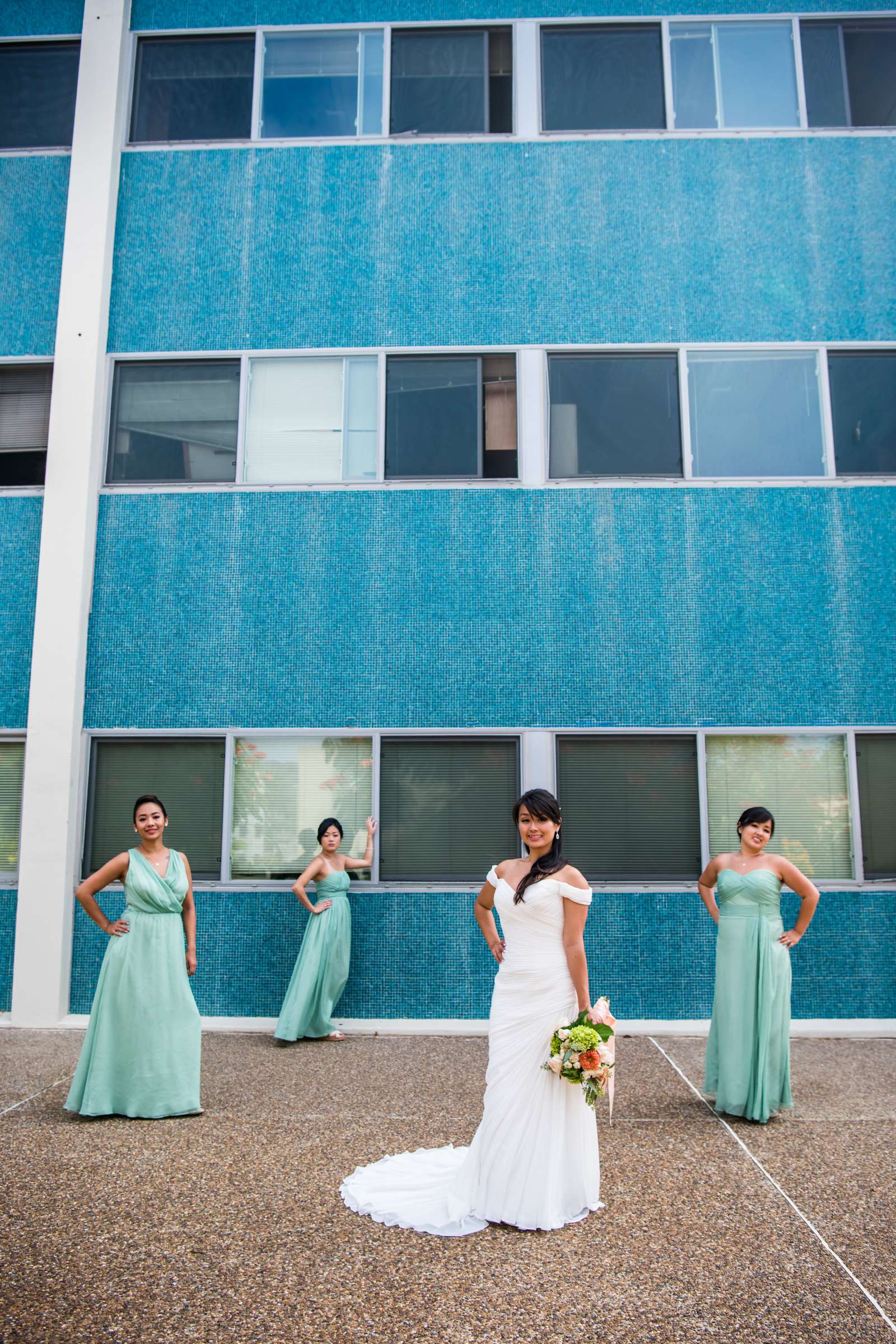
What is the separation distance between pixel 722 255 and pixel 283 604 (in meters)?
5.08

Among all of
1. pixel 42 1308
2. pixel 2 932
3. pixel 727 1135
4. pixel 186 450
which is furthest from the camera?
pixel 186 450

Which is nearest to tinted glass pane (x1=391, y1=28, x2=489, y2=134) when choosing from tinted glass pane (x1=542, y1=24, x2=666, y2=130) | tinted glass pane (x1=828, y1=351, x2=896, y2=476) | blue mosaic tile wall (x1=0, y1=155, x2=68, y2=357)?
tinted glass pane (x1=542, y1=24, x2=666, y2=130)

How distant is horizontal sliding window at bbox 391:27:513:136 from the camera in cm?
950

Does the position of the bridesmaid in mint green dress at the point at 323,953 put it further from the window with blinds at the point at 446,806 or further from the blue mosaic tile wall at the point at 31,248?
the blue mosaic tile wall at the point at 31,248

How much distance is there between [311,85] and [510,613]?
5.51 meters

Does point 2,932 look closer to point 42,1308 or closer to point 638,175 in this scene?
point 42,1308

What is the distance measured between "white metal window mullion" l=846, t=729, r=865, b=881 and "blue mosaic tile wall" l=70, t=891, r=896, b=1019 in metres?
0.22

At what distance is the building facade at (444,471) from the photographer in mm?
8391

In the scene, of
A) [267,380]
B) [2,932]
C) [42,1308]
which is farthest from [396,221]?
[42,1308]

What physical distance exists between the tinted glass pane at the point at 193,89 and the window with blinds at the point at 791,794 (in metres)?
7.37

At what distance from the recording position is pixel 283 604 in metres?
8.74

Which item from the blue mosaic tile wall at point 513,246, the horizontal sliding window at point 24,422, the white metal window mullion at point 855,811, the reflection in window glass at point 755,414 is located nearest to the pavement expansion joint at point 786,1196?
the white metal window mullion at point 855,811

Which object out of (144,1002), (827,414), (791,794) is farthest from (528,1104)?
(827,414)

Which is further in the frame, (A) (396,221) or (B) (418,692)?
(A) (396,221)
